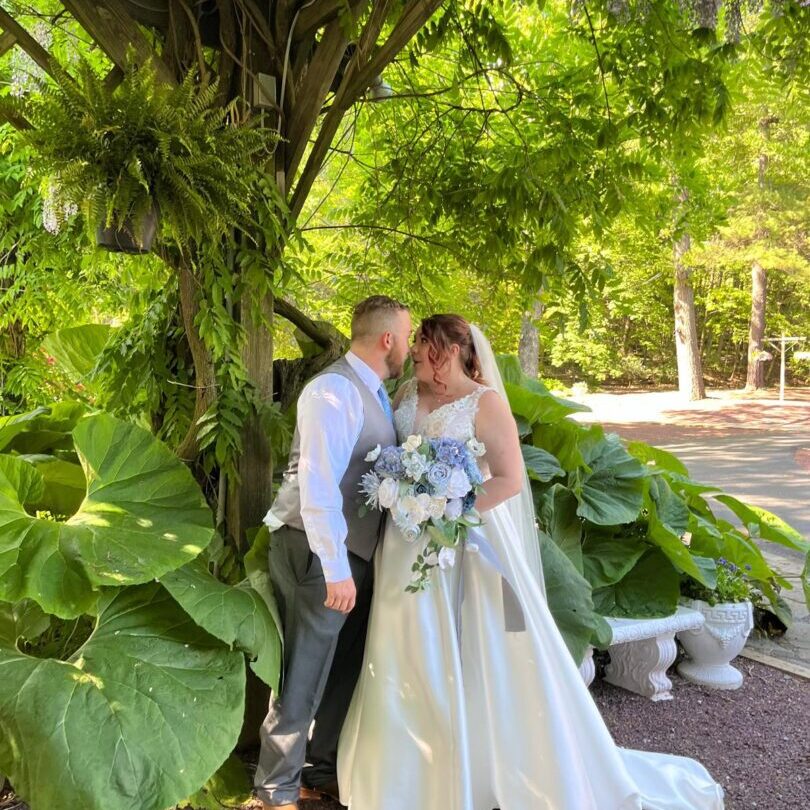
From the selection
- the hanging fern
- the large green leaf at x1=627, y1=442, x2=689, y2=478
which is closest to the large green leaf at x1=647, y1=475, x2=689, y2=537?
the large green leaf at x1=627, y1=442, x2=689, y2=478

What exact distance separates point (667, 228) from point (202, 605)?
3.32 meters

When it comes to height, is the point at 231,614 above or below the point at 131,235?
below

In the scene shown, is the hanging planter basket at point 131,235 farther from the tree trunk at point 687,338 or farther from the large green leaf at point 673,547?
the tree trunk at point 687,338

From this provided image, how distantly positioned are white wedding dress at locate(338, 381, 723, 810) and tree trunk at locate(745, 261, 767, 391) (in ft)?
61.9

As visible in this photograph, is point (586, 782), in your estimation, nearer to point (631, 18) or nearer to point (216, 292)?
point (216, 292)

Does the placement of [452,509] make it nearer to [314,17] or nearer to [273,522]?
[273,522]

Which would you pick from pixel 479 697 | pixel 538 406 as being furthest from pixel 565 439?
pixel 479 697

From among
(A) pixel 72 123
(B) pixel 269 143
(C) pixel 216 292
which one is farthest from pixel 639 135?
(A) pixel 72 123

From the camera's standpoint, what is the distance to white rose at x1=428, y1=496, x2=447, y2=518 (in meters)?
2.24

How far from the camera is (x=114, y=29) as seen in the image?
2531 mm

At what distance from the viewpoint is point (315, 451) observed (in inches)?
88.9

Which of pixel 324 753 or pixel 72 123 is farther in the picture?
pixel 324 753

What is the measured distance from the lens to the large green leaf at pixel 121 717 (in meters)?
1.87

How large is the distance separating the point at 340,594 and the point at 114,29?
6.38ft
